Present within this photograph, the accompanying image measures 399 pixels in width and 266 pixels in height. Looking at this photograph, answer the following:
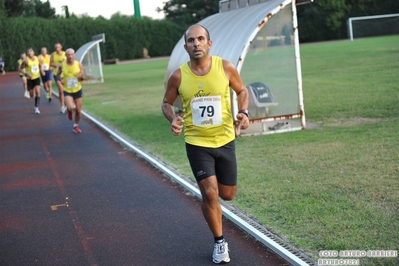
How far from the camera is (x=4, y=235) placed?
26.1ft

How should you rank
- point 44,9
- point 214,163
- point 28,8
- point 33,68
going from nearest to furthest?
point 214,163 → point 33,68 → point 28,8 → point 44,9

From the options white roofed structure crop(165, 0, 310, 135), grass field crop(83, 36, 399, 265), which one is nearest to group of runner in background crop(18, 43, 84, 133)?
grass field crop(83, 36, 399, 265)

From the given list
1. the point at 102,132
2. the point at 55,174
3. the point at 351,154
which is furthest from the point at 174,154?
the point at 102,132

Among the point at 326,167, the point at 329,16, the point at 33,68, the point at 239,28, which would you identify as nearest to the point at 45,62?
the point at 33,68

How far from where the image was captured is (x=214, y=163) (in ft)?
21.1

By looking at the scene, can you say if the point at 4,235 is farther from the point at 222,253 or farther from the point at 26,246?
the point at 222,253

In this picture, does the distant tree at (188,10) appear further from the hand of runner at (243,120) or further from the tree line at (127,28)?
the hand of runner at (243,120)

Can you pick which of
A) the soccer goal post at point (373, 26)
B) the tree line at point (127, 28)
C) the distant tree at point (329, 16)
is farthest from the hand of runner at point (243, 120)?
the distant tree at point (329, 16)

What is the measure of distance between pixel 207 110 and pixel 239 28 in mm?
8980

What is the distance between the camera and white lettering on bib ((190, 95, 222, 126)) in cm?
633

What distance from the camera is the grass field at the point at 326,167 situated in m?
6.83

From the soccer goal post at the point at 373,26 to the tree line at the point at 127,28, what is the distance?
9.49ft

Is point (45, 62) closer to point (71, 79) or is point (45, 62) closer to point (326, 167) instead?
point (71, 79)

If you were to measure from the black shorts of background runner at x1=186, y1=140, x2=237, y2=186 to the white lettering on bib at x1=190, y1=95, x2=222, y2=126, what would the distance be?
0.25 metres
